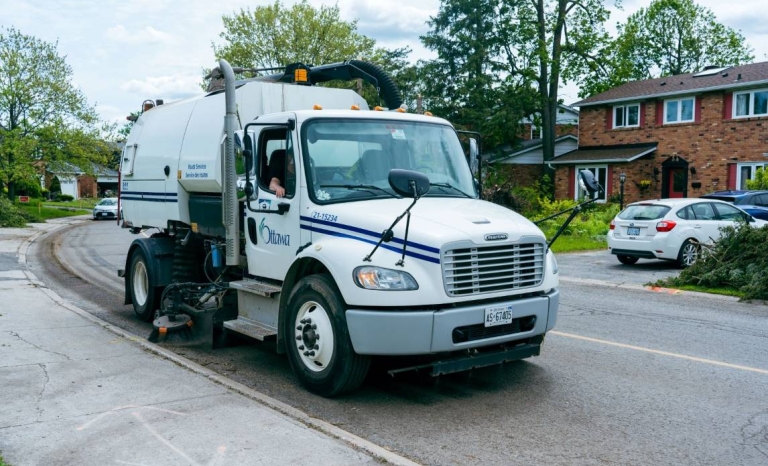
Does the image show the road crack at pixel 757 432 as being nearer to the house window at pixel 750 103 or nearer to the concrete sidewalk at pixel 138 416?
the concrete sidewalk at pixel 138 416

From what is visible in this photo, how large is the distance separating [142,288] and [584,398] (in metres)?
6.45

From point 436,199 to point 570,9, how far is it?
40994 millimetres

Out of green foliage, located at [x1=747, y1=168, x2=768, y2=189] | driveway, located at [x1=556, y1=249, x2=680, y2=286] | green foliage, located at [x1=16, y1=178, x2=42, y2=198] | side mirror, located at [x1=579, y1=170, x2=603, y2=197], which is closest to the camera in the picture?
side mirror, located at [x1=579, y1=170, x2=603, y2=197]

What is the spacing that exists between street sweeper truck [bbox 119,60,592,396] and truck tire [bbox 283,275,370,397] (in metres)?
0.01

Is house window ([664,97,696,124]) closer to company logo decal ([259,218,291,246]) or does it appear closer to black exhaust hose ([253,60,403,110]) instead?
black exhaust hose ([253,60,403,110])

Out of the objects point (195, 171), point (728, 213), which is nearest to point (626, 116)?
point (728, 213)

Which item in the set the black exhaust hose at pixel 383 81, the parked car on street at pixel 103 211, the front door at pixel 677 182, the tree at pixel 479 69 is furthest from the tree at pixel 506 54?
the black exhaust hose at pixel 383 81

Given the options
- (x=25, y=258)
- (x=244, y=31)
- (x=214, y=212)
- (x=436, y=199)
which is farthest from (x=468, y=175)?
(x=244, y=31)

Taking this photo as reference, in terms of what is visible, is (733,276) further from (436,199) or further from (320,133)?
(320,133)

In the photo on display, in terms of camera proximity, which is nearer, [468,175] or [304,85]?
[468,175]

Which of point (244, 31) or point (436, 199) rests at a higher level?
point (244, 31)

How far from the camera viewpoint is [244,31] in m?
53.4

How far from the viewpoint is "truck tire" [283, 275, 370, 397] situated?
5.89 meters

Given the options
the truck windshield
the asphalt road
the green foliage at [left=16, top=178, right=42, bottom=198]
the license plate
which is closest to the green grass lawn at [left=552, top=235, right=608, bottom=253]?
the asphalt road
